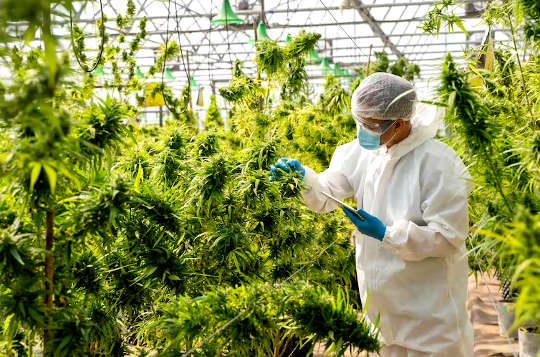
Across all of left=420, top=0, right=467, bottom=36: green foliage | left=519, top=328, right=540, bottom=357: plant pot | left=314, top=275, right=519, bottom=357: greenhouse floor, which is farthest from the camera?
left=314, top=275, right=519, bottom=357: greenhouse floor

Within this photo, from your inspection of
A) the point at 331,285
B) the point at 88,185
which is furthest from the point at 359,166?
the point at 88,185

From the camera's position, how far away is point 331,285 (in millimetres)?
2906

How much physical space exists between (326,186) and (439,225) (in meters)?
0.62

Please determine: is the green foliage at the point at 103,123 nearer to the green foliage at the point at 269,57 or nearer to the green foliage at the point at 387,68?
the green foliage at the point at 269,57

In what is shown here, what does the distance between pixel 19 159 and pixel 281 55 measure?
6.72ft

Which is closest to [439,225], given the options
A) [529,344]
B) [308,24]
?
[529,344]

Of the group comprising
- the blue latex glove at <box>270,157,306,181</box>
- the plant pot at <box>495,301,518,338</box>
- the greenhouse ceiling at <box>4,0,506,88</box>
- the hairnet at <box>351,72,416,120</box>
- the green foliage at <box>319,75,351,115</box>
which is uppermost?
the greenhouse ceiling at <box>4,0,506,88</box>

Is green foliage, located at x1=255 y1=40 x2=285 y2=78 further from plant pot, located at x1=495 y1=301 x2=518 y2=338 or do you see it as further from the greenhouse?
plant pot, located at x1=495 y1=301 x2=518 y2=338

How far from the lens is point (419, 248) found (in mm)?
2021

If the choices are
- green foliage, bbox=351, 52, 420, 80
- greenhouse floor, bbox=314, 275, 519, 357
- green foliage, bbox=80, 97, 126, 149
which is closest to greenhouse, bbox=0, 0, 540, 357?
green foliage, bbox=80, 97, 126, 149

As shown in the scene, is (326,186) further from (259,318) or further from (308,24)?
(308,24)

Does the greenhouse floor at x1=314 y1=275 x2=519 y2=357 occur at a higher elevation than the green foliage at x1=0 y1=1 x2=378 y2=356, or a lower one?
lower

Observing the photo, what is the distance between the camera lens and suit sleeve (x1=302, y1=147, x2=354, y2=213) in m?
2.30

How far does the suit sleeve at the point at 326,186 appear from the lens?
230cm
